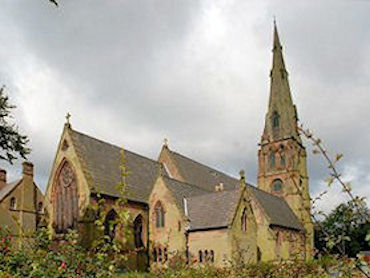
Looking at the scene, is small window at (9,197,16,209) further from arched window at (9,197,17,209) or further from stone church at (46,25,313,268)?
stone church at (46,25,313,268)

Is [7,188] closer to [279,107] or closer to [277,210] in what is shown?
[277,210]

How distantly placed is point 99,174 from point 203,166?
21.0 metres

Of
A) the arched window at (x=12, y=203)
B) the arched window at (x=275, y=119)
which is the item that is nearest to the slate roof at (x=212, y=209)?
the arched window at (x=12, y=203)

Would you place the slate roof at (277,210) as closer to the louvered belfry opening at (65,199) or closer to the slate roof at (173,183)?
the slate roof at (173,183)

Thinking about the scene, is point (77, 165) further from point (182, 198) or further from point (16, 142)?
point (16, 142)

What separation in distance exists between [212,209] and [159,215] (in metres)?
4.39

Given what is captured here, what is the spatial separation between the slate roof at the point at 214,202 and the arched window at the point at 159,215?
2503 millimetres

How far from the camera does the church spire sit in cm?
6191

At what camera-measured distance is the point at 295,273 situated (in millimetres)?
14109

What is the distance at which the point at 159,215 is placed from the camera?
3400cm

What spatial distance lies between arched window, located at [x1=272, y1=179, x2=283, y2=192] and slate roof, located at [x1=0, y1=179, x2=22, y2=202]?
34.3 meters

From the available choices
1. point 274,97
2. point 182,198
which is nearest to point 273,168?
point 274,97

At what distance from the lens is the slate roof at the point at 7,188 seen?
44950 millimetres

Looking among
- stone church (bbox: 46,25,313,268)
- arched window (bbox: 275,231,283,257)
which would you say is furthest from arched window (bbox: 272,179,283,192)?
arched window (bbox: 275,231,283,257)
